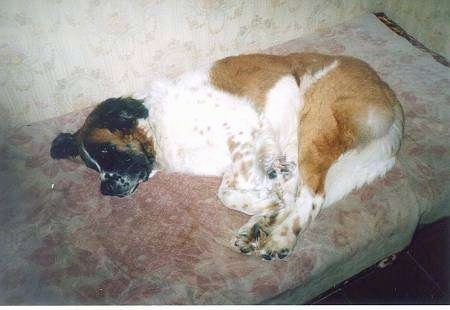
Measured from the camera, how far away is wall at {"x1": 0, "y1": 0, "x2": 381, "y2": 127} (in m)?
2.12

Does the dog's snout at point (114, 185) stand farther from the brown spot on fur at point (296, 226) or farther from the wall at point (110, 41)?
the brown spot on fur at point (296, 226)

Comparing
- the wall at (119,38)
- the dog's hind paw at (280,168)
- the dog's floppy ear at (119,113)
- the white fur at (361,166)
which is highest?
the wall at (119,38)

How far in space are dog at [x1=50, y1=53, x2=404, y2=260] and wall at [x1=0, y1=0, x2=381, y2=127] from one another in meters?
0.29

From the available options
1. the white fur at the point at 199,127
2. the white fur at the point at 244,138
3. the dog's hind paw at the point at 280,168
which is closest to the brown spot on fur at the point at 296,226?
the white fur at the point at 244,138

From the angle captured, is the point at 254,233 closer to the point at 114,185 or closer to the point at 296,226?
the point at 296,226

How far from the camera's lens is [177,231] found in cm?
182

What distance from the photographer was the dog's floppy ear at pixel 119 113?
215cm

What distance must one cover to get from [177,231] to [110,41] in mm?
1231

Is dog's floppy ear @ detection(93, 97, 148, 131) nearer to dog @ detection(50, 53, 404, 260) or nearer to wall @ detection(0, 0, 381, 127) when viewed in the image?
dog @ detection(50, 53, 404, 260)

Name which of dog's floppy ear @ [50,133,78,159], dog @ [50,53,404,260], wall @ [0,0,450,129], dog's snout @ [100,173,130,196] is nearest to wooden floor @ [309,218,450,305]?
dog @ [50,53,404,260]

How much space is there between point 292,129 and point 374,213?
68 cm

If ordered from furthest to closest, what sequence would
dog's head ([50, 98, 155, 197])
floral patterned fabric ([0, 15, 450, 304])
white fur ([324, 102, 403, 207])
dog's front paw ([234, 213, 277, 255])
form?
1. dog's head ([50, 98, 155, 197])
2. white fur ([324, 102, 403, 207])
3. dog's front paw ([234, 213, 277, 255])
4. floral patterned fabric ([0, 15, 450, 304])

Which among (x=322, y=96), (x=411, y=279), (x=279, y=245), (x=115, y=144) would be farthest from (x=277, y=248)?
(x=115, y=144)

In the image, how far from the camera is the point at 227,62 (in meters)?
2.35
